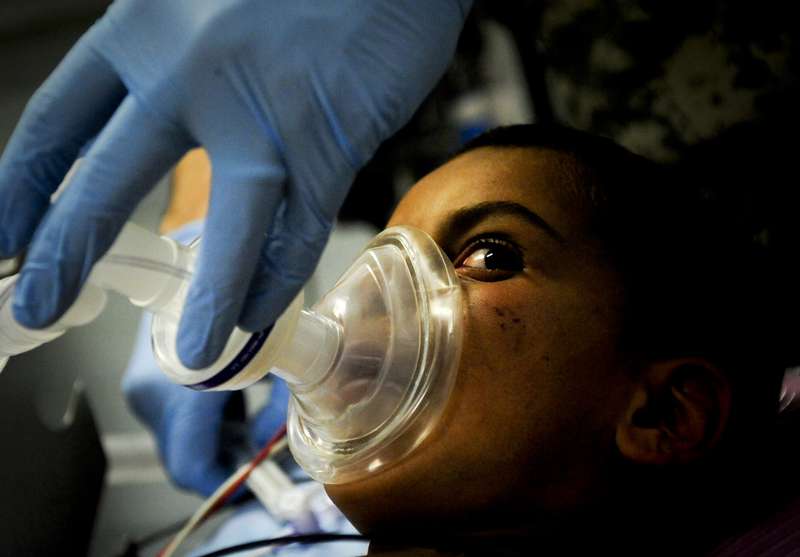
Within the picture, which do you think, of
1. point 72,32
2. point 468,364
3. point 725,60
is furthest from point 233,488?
point 72,32

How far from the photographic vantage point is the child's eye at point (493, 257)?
0.95 metres

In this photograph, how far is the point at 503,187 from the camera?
991mm

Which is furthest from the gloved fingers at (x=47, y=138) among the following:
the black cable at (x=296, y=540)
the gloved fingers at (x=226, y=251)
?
the black cable at (x=296, y=540)

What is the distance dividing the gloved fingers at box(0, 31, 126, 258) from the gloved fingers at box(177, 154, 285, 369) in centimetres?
13

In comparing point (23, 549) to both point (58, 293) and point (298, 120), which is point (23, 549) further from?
point (298, 120)

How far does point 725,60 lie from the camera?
55.6 inches

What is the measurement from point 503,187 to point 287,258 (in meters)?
0.32

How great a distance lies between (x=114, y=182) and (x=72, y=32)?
1.85 meters

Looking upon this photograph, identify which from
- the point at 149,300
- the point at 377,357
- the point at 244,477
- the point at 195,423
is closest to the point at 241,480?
the point at 244,477

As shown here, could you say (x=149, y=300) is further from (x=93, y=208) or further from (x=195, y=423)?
(x=195, y=423)

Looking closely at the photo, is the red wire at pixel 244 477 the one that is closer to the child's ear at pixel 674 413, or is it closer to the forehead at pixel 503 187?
the forehead at pixel 503 187

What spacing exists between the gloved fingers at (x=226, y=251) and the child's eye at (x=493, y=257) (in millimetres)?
291

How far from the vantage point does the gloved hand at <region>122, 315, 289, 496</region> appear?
1.46 meters

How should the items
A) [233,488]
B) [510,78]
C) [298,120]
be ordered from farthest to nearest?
1. [510,78]
2. [233,488]
3. [298,120]
